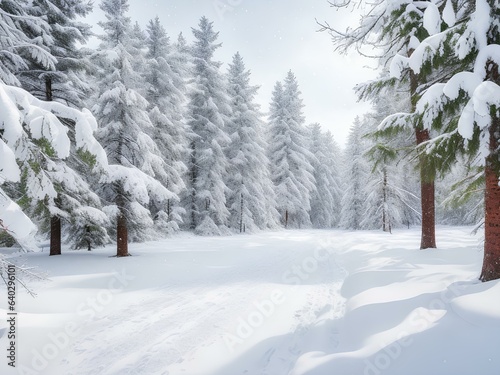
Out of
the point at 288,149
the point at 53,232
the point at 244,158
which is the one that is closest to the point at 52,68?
the point at 53,232

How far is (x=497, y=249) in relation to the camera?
4.74m

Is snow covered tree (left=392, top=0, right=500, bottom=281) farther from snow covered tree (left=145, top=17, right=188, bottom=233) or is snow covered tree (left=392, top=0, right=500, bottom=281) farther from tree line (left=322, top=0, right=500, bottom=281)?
snow covered tree (left=145, top=17, right=188, bottom=233)

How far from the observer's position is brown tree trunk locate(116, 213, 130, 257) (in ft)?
37.8

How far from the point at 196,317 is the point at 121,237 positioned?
7705 mm

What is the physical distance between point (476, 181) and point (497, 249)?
2.08 meters

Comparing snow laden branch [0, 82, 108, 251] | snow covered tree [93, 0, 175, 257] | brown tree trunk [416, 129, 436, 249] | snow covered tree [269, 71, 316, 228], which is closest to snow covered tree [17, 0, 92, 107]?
snow covered tree [93, 0, 175, 257]

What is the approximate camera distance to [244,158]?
2467 centimetres

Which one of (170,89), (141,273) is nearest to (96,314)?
(141,273)

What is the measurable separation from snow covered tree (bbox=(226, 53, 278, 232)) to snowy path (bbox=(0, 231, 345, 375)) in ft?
48.3

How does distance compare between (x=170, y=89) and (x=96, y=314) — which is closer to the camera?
(x=96, y=314)

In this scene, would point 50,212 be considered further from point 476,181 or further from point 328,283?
point 476,181

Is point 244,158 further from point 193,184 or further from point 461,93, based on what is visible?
point 461,93

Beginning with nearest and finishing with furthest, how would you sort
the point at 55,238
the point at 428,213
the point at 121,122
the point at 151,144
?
the point at 428,213
the point at 55,238
the point at 121,122
the point at 151,144

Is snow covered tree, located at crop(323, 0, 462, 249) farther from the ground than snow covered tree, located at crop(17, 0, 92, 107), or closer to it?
closer to it
